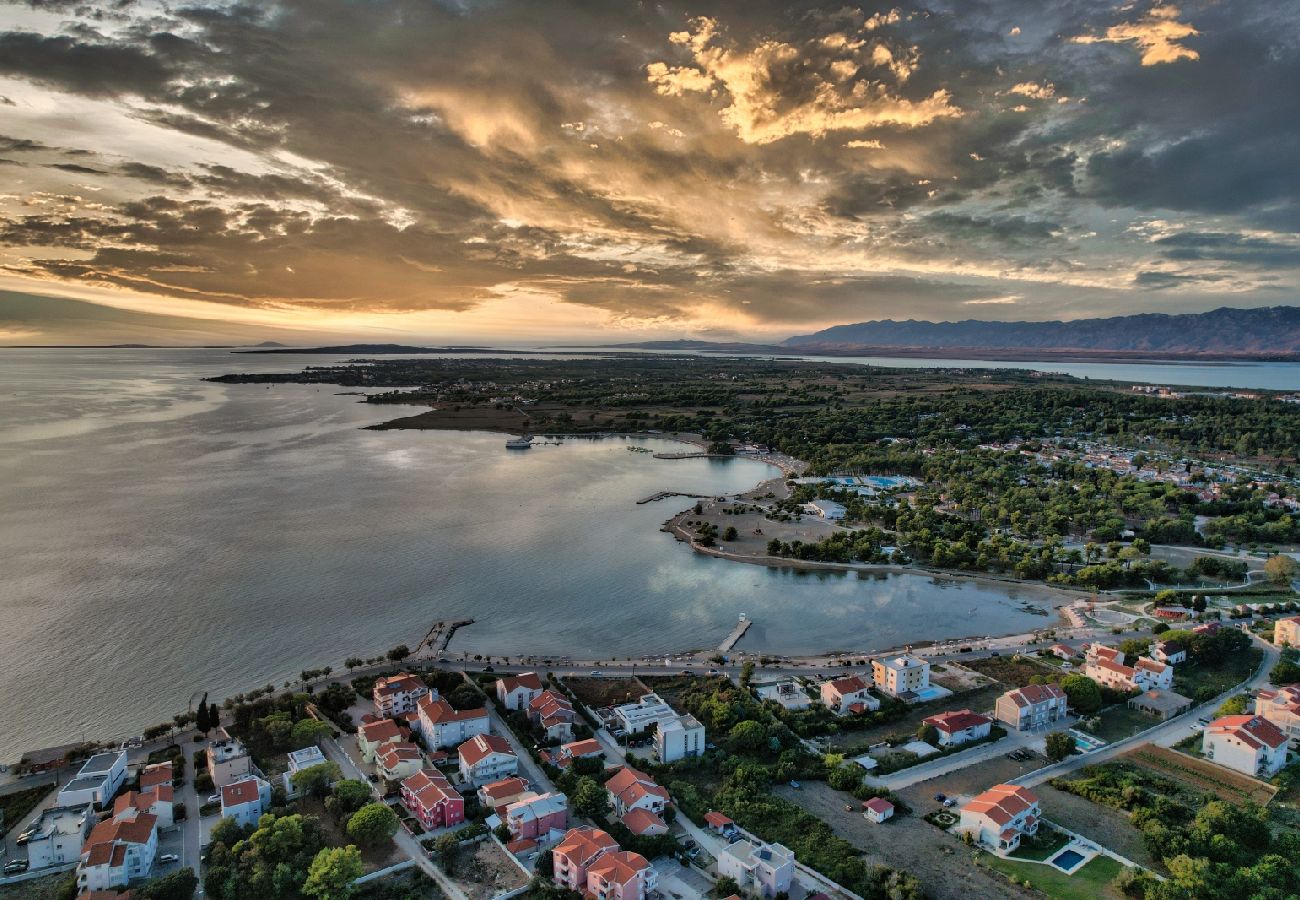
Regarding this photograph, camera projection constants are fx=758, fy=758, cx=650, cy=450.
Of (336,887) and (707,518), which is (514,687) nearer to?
(336,887)

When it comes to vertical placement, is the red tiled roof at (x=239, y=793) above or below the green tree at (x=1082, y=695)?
above

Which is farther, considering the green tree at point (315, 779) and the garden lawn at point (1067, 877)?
the green tree at point (315, 779)

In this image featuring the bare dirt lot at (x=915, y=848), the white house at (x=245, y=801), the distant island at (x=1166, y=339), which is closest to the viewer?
the bare dirt lot at (x=915, y=848)

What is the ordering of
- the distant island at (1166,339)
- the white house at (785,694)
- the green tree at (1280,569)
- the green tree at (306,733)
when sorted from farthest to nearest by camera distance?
the distant island at (1166,339), the green tree at (1280,569), the white house at (785,694), the green tree at (306,733)

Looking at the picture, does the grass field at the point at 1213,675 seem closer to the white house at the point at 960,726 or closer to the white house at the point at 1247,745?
the white house at the point at 1247,745

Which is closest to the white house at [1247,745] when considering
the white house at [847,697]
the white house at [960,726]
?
the white house at [960,726]

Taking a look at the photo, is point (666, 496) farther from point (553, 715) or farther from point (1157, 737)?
point (1157, 737)

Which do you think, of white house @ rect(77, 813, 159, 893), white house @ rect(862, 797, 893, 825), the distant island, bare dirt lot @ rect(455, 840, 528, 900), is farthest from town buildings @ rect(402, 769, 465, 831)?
the distant island
